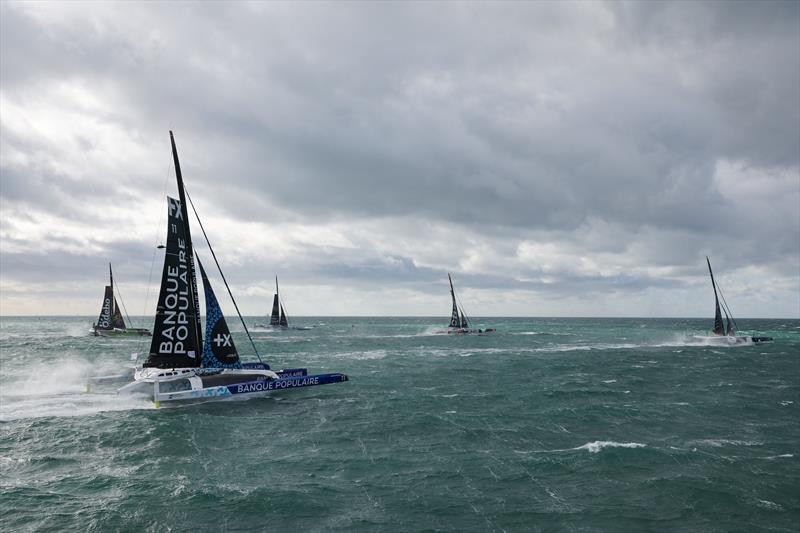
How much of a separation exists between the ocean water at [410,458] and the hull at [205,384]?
72 cm

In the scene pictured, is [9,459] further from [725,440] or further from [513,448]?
[725,440]

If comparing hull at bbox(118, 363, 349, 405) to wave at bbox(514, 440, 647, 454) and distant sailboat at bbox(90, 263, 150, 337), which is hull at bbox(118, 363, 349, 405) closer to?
wave at bbox(514, 440, 647, 454)

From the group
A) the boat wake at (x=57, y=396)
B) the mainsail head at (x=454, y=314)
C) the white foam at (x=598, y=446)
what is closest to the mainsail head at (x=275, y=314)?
the mainsail head at (x=454, y=314)

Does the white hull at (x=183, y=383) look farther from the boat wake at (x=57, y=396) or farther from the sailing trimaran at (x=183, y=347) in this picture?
the boat wake at (x=57, y=396)

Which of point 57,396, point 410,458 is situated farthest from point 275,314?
point 410,458

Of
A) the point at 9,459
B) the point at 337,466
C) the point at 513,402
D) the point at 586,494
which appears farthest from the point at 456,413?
the point at 9,459

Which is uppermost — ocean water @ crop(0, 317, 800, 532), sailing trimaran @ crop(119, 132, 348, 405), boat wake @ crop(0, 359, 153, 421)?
sailing trimaran @ crop(119, 132, 348, 405)

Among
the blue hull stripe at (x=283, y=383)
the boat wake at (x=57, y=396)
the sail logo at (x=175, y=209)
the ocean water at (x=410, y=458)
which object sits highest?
the sail logo at (x=175, y=209)

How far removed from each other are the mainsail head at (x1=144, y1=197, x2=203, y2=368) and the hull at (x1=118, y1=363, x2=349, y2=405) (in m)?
0.76

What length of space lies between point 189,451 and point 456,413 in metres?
14.2

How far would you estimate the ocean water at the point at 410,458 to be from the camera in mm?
14367

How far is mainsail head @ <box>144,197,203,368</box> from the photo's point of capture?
2938 cm

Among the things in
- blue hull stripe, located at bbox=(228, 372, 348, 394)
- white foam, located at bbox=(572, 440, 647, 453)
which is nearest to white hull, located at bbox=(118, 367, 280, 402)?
blue hull stripe, located at bbox=(228, 372, 348, 394)

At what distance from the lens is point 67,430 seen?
79.0 ft
